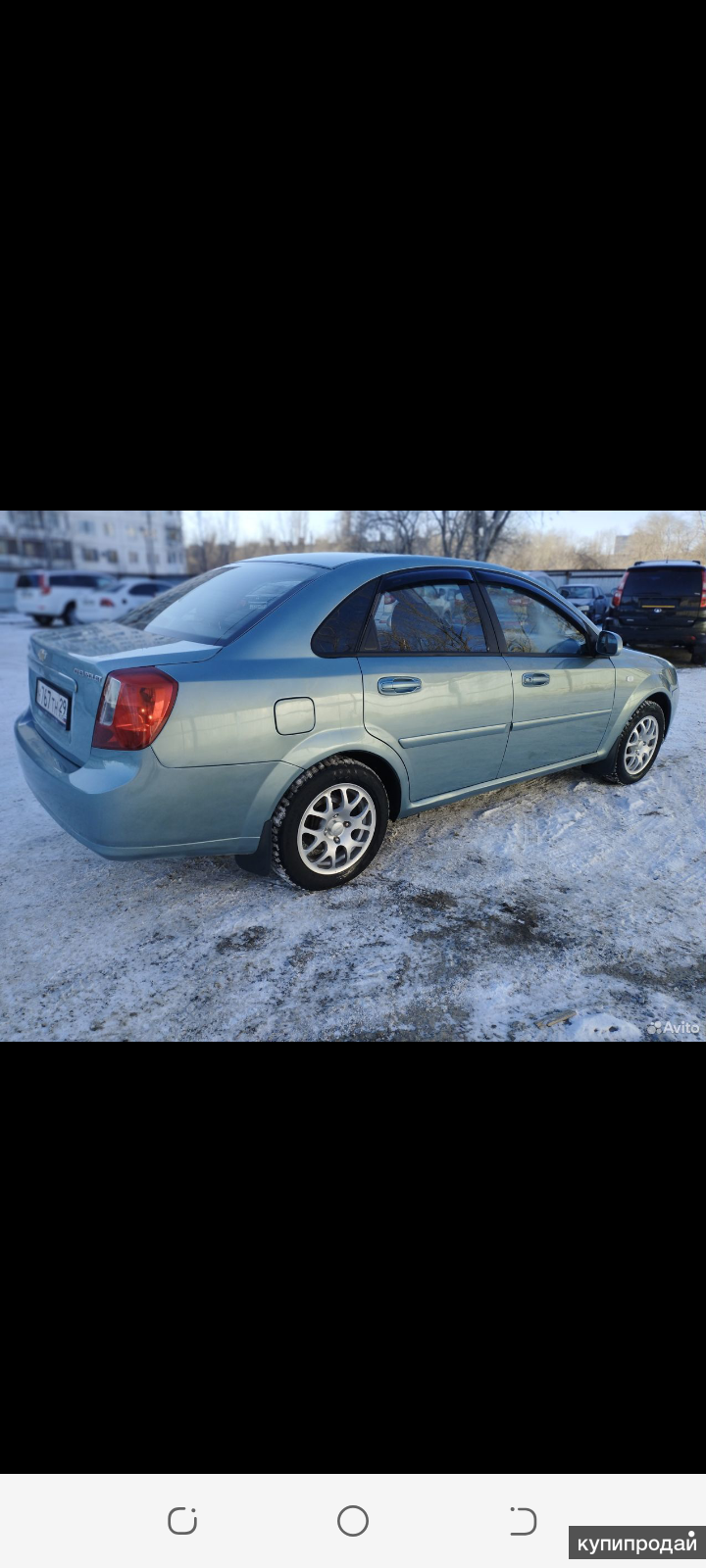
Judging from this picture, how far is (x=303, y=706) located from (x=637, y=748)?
3023 mm

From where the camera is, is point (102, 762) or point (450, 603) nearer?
point (102, 762)

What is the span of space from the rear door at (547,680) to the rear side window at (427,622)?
19 centimetres

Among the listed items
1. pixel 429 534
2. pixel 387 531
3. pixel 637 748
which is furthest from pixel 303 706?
pixel 387 531

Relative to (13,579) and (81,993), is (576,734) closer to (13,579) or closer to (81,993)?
(81,993)

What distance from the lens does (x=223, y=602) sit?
345cm

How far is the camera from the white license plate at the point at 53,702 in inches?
119

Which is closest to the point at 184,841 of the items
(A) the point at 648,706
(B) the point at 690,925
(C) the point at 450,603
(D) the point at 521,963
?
(D) the point at 521,963

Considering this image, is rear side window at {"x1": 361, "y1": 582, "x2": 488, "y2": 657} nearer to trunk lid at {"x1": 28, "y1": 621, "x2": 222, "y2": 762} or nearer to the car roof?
the car roof

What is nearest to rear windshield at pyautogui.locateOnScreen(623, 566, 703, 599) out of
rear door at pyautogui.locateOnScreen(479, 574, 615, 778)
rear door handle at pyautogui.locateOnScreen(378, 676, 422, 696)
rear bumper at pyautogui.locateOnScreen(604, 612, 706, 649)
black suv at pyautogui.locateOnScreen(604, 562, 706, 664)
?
black suv at pyautogui.locateOnScreen(604, 562, 706, 664)

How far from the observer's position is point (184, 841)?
2.90 meters

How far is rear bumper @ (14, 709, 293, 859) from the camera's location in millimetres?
2719

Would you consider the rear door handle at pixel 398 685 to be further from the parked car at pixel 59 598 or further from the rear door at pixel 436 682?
the parked car at pixel 59 598

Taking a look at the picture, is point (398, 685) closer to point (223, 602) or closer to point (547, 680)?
point (223, 602)

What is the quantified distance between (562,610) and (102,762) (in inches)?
117
